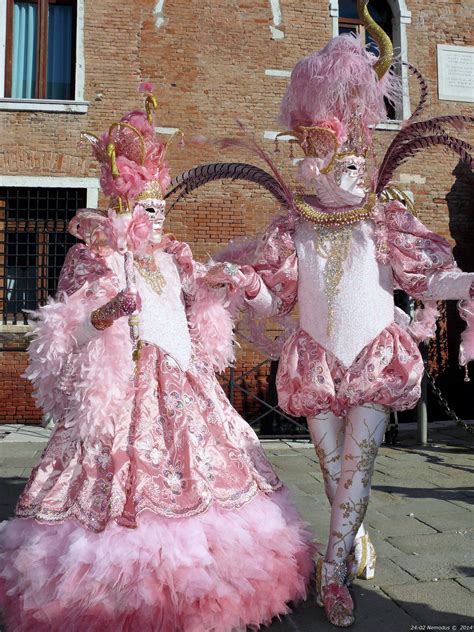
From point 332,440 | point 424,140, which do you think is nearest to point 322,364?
point 332,440

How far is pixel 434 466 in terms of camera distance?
16.3ft

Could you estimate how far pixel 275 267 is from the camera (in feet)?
8.05

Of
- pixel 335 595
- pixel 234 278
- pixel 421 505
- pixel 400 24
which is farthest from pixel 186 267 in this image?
pixel 400 24

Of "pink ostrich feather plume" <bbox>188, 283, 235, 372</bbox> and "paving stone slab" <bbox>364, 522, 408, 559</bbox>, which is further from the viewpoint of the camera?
"paving stone slab" <bbox>364, 522, 408, 559</bbox>

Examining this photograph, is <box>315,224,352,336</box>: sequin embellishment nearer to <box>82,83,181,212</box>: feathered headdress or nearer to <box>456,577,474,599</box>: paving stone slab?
<box>82,83,181,212</box>: feathered headdress

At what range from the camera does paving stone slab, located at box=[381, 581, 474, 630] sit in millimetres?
2160

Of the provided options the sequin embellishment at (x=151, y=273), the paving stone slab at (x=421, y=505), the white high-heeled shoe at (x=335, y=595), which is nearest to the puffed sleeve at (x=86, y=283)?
the sequin embellishment at (x=151, y=273)

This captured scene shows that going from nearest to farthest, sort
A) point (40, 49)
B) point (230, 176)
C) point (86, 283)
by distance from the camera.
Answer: point (86, 283), point (230, 176), point (40, 49)

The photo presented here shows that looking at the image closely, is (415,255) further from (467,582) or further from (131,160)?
(467,582)

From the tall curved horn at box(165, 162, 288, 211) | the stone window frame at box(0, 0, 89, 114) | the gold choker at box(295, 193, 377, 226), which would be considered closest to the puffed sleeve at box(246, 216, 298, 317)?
the gold choker at box(295, 193, 377, 226)

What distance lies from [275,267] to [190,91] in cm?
610

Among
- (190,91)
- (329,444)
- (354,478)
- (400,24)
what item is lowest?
(354,478)

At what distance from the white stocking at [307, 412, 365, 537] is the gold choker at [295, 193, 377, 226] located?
83 centimetres

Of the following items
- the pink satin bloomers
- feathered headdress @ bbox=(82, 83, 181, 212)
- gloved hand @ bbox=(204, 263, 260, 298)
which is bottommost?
the pink satin bloomers
